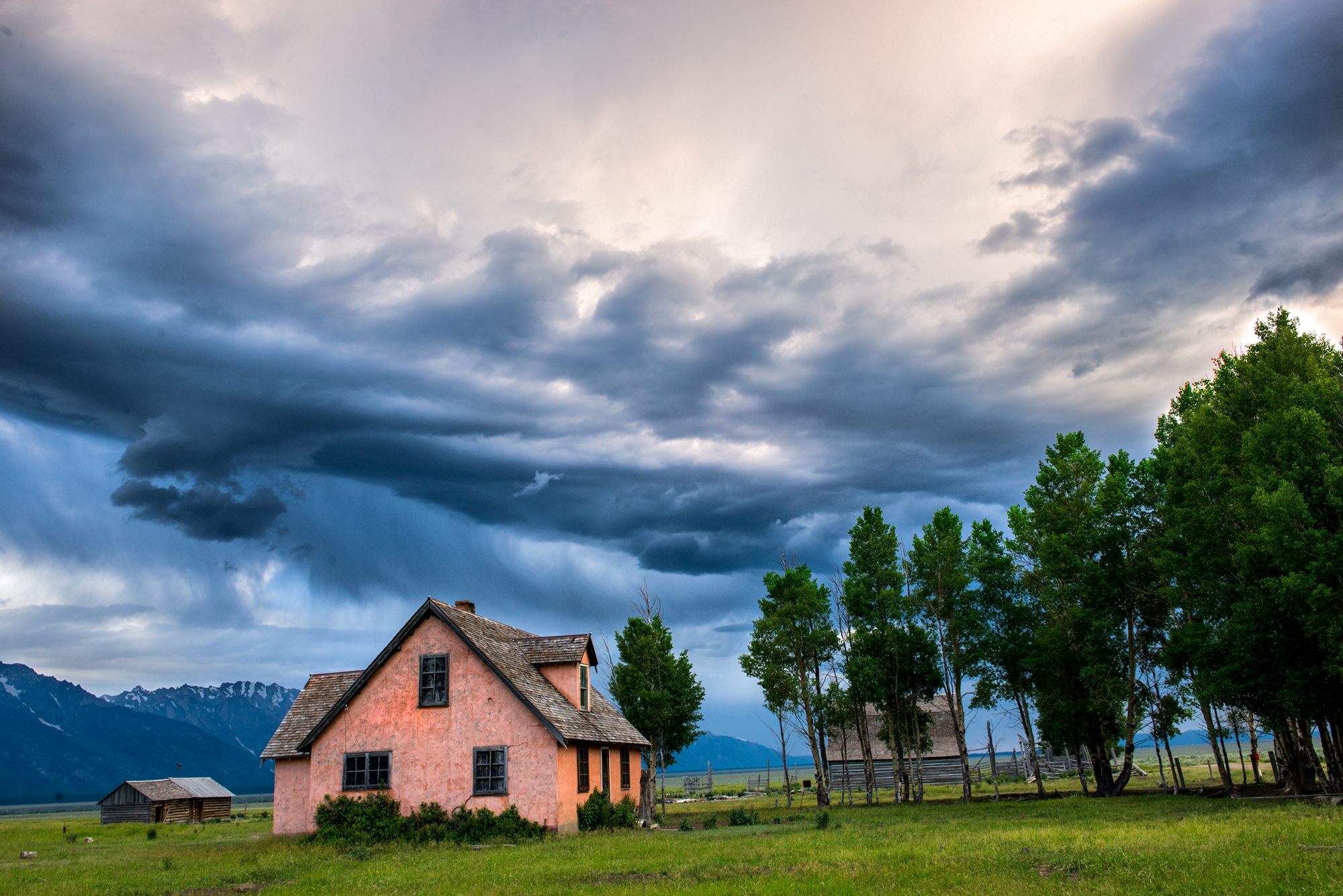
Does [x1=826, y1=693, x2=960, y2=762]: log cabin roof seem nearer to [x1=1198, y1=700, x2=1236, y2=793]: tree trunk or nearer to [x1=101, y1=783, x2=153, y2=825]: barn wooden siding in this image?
[x1=1198, y1=700, x2=1236, y2=793]: tree trunk

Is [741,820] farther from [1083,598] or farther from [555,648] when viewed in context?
[1083,598]

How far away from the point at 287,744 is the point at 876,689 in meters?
33.2

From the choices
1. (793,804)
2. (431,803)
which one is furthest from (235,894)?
(793,804)

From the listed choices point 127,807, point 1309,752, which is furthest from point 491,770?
point 127,807

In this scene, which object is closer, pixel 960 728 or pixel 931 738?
pixel 960 728

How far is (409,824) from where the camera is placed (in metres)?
32.5

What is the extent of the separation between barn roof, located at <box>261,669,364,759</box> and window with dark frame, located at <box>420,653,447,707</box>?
124 inches

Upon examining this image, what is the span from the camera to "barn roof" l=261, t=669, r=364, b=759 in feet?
122

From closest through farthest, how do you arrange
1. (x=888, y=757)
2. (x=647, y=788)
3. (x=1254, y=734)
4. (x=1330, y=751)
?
(x=1330, y=751) → (x=1254, y=734) → (x=647, y=788) → (x=888, y=757)

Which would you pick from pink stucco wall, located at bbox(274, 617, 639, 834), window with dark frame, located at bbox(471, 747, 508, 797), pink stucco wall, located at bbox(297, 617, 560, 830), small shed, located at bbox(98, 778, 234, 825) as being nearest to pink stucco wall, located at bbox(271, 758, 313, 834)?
pink stucco wall, located at bbox(274, 617, 639, 834)

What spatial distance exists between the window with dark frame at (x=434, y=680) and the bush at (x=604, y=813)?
24.2 ft

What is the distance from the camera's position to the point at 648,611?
56.6 metres

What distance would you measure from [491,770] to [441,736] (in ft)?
8.61

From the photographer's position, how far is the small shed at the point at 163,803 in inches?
2943
